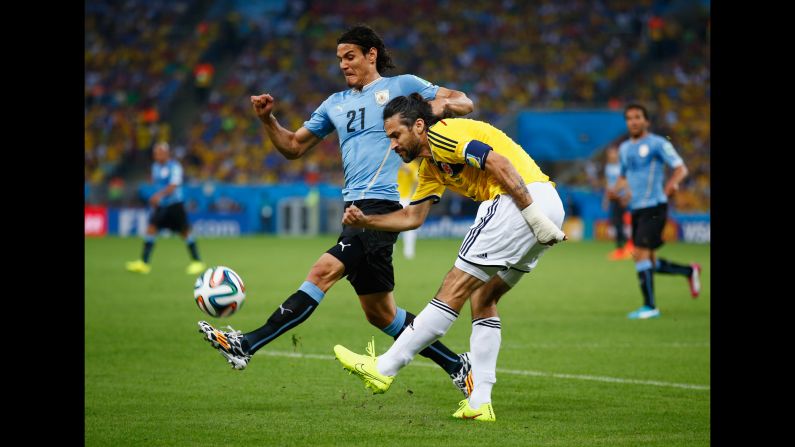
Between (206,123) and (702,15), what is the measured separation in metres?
20.2

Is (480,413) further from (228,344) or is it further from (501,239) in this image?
(228,344)

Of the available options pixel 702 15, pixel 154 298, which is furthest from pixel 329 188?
pixel 154 298

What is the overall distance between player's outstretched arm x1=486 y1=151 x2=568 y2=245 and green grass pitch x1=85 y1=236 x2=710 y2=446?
3.89 ft

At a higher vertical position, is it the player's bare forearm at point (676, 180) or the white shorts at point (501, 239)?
the player's bare forearm at point (676, 180)

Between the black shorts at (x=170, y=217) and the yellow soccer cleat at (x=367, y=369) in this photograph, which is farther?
the black shorts at (x=170, y=217)

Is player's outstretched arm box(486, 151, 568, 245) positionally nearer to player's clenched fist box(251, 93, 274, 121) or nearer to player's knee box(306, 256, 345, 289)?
player's knee box(306, 256, 345, 289)

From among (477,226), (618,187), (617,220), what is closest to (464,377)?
(477,226)

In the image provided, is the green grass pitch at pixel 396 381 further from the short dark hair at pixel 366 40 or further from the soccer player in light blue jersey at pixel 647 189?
the short dark hair at pixel 366 40

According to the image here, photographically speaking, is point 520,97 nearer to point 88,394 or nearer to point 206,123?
point 206,123

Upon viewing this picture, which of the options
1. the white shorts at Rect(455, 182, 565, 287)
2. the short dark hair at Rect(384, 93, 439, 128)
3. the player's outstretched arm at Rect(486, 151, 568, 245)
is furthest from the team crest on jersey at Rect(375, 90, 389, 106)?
the player's outstretched arm at Rect(486, 151, 568, 245)

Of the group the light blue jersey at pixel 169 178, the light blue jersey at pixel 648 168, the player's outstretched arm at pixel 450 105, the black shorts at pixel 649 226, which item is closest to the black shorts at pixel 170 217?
the light blue jersey at pixel 169 178

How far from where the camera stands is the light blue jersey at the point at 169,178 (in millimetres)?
20547

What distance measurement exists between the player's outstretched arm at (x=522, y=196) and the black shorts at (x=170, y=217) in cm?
1490

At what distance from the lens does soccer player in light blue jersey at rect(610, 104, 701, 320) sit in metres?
13.3
